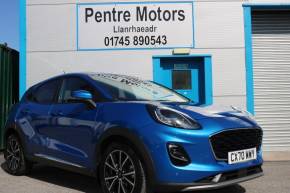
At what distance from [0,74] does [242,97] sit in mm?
5520

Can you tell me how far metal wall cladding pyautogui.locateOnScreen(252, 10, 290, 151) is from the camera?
9.28m

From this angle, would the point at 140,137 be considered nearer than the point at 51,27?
Yes

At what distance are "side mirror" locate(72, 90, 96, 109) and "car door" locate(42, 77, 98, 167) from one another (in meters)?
0.06

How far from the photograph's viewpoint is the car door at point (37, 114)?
5230 millimetres

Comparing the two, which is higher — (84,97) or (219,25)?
(219,25)

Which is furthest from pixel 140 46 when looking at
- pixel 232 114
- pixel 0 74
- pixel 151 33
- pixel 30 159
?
pixel 232 114

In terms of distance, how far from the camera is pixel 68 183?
539cm

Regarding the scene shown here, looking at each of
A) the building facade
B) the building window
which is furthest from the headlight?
the building window

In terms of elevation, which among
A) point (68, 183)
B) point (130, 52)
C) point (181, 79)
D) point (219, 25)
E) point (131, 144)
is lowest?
point (68, 183)

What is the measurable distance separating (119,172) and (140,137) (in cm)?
53

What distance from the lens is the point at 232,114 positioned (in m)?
4.21

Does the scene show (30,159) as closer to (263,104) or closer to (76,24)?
(76,24)

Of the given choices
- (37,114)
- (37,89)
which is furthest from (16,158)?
(37,89)

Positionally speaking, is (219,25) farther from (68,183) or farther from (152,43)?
(68,183)
